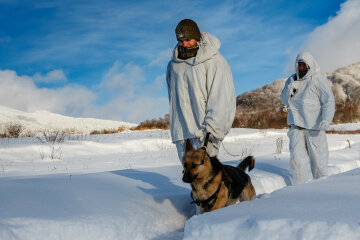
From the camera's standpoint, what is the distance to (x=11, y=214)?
325 centimetres

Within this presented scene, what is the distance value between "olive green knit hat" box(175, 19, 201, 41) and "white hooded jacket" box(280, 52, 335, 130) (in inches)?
120

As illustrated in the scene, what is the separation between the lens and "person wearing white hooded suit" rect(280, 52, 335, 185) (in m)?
6.27

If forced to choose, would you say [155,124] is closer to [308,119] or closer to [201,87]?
[308,119]

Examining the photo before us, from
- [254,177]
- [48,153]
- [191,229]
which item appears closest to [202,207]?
[191,229]

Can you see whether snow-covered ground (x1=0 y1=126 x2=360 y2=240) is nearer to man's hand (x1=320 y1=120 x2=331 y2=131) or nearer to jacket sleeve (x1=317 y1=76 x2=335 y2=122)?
man's hand (x1=320 y1=120 x2=331 y2=131)

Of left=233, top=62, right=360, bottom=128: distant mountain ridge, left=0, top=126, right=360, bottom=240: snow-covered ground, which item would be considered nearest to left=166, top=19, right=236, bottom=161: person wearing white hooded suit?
left=0, top=126, right=360, bottom=240: snow-covered ground

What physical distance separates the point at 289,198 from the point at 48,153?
9.18 metres

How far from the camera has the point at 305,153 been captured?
21.1 feet

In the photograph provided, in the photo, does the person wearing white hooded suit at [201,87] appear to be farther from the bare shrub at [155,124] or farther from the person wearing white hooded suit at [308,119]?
the bare shrub at [155,124]

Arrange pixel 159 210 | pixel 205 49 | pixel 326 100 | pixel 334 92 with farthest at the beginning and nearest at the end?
1. pixel 334 92
2. pixel 326 100
3. pixel 159 210
4. pixel 205 49

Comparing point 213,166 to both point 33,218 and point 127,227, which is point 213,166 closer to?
point 127,227

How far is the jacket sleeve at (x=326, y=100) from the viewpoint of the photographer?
20.1 feet

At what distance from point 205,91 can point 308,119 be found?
2917mm

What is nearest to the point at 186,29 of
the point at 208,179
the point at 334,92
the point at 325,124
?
the point at 208,179
